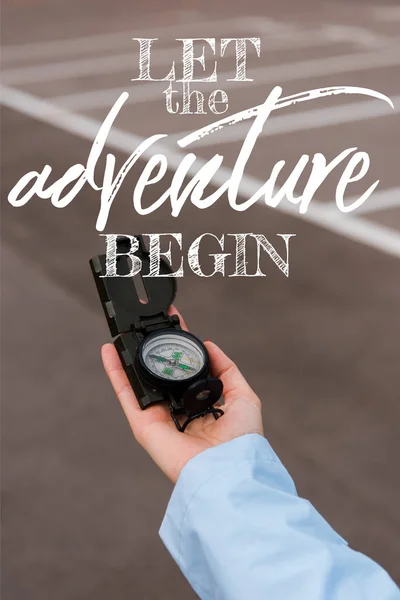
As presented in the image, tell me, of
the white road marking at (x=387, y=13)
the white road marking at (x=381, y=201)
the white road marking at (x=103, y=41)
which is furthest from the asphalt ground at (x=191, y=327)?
the white road marking at (x=387, y=13)

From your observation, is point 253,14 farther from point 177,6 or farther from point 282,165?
point 282,165

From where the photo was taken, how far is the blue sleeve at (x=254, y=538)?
71cm

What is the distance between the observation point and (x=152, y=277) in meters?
1.39

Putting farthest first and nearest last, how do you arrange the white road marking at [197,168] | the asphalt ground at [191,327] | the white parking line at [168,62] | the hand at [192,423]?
1. the white parking line at [168,62]
2. the white road marking at [197,168]
3. the asphalt ground at [191,327]
4. the hand at [192,423]

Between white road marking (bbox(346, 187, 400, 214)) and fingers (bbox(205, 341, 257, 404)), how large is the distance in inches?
49.5

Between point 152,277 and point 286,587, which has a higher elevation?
point 152,277

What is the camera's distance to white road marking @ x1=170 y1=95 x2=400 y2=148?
9.10 feet

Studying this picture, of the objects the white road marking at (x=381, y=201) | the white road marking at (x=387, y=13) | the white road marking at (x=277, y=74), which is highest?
the white road marking at (x=387, y=13)

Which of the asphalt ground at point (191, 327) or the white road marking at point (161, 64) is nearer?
the asphalt ground at point (191, 327)

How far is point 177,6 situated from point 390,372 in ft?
10.4

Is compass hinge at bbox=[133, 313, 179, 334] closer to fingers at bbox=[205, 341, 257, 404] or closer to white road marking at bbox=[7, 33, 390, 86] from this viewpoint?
fingers at bbox=[205, 341, 257, 404]

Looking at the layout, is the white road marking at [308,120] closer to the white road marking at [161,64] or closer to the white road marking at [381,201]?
the white road marking at [161,64]

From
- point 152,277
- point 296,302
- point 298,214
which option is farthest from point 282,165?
point 152,277

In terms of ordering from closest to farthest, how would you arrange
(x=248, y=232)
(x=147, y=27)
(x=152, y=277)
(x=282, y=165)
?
(x=152, y=277), (x=248, y=232), (x=282, y=165), (x=147, y=27)
